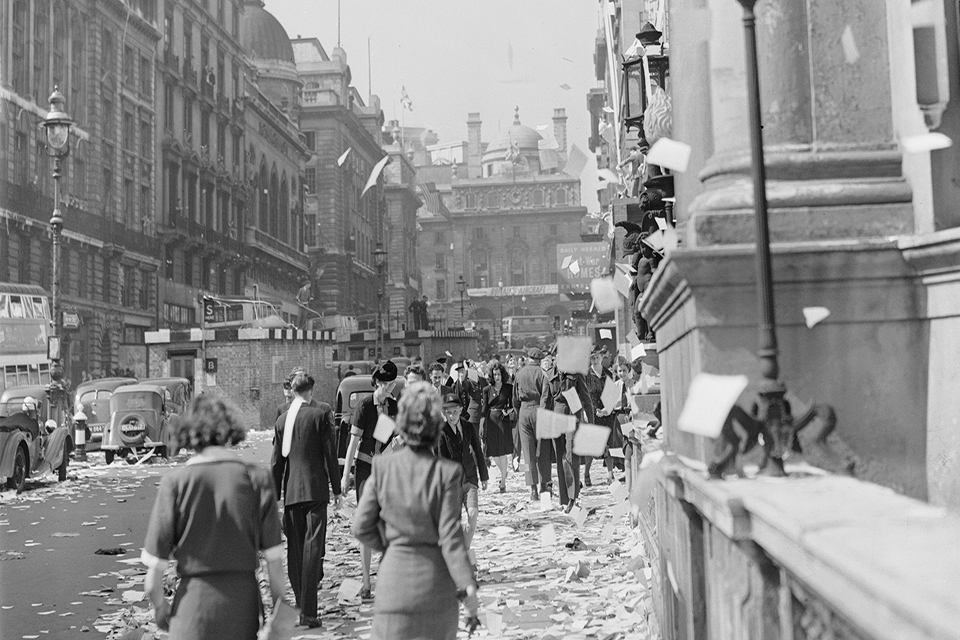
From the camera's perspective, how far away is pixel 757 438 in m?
4.53

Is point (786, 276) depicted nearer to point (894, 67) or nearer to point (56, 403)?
point (894, 67)

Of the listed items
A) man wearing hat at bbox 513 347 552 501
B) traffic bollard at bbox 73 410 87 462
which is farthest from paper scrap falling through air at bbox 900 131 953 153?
traffic bollard at bbox 73 410 87 462

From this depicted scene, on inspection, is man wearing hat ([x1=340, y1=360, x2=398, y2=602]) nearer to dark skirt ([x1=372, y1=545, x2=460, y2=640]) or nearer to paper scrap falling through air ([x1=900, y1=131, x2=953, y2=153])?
dark skirt ([x1=372, y1=545, x2=460, y2=640])

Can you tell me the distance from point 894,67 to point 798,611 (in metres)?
2.91

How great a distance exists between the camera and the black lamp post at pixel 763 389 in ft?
14.2

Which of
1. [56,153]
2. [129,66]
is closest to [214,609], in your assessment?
[56,153]

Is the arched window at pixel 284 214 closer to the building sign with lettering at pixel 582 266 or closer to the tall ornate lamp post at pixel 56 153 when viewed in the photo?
the building sign with lettering at pixel 582 266

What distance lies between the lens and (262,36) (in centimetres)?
8031

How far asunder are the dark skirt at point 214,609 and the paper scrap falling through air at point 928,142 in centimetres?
344

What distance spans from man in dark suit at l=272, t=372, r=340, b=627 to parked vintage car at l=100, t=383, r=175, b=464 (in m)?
15.9

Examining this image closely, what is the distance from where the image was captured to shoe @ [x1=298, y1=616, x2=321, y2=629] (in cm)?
779

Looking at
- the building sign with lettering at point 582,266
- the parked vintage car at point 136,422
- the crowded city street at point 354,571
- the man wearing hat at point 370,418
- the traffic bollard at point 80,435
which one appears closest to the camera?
the crowded city street at point 354,571

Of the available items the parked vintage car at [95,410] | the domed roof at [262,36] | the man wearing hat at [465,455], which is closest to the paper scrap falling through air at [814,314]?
the man wearing hat at [465,455]

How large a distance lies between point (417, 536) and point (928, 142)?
2.81 metres
